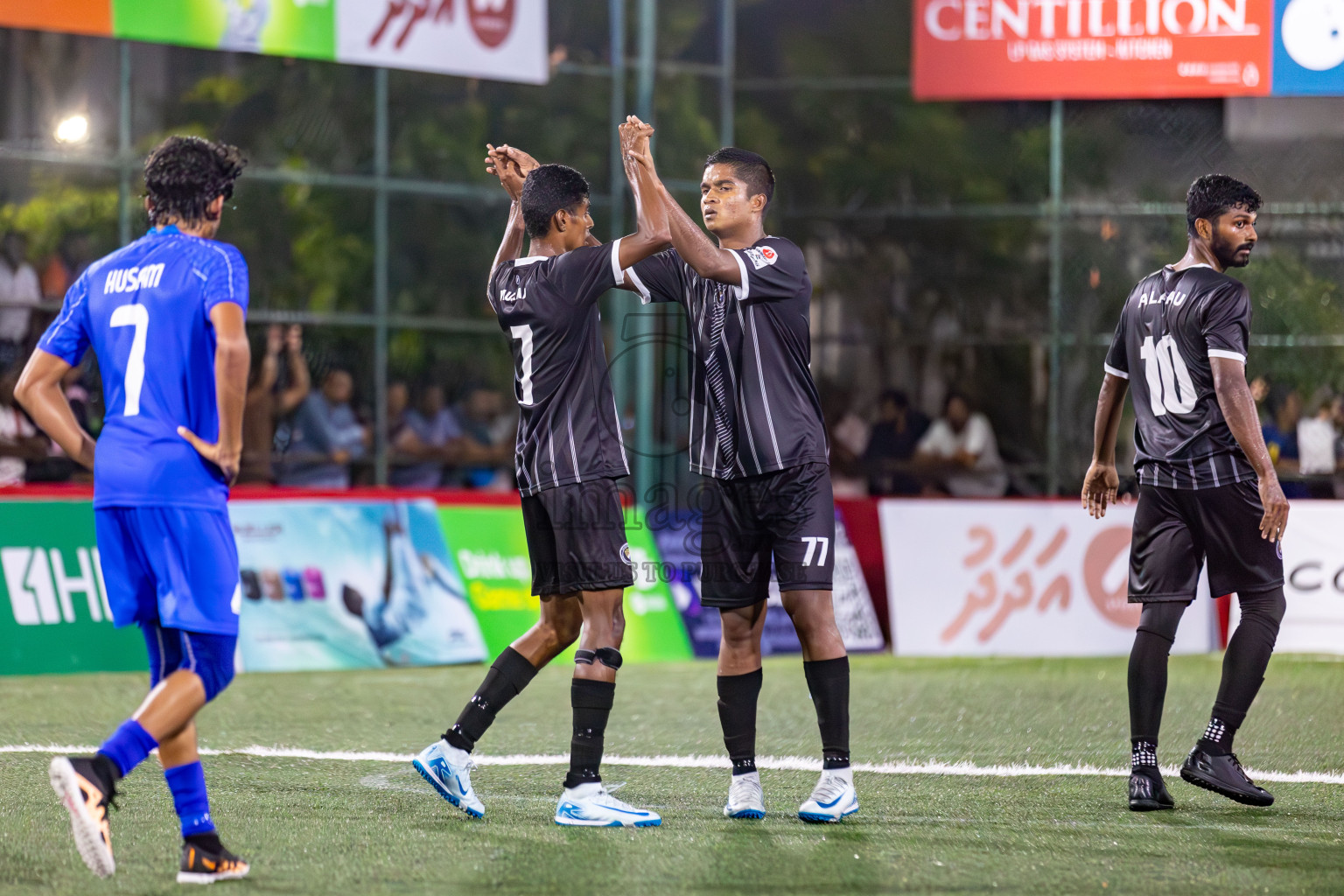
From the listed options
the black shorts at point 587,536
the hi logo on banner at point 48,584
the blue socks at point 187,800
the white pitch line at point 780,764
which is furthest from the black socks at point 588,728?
the hi logo on banner at point 48,584

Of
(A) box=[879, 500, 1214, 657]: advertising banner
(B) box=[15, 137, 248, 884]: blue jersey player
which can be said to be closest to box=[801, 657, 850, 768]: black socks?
(B) box=[15, 137, 248, 884]: blue jersey player

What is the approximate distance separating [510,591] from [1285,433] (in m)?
7.73

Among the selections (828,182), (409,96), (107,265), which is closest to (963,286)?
(828,182)

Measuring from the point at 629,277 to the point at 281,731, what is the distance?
3.44m

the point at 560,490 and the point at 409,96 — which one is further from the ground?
the point at 409,96

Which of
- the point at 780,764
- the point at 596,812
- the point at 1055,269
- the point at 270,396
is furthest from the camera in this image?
Result: the point at 1055,269

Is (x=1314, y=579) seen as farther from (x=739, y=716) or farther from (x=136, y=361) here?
(x=136, y=361)

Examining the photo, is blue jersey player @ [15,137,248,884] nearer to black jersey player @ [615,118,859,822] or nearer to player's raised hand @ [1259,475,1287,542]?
black jersey player @ [615,118,859,822]

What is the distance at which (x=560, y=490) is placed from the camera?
5.65 m

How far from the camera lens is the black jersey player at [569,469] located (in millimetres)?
5578

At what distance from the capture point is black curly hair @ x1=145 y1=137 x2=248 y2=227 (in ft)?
15.2

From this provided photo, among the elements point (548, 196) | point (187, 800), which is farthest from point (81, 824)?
point (548, 196)

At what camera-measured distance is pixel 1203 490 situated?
19.8 ft

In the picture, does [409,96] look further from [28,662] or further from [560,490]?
[560,490]
